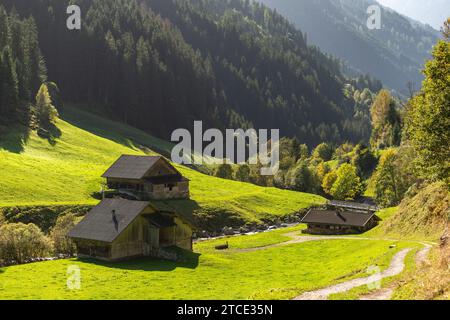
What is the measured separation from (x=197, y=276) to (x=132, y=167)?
55.3m

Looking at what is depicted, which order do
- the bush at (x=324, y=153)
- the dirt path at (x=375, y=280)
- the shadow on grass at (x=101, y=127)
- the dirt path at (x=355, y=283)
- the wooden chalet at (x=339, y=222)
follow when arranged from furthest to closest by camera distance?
the bush at (x=324, y=153)
the shadow on grass at (x=101, y=127)
the wooden chalet at (x=339, y=222)
the dirt path at (x=355, y=283)
the dirt path at (x=375, y=280)

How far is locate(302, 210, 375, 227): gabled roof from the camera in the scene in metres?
94.6

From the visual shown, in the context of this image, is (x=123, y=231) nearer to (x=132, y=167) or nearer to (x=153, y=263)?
(x=153, y=263)

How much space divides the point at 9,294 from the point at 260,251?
1658 inches

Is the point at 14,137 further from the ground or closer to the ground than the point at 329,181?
further from the ground

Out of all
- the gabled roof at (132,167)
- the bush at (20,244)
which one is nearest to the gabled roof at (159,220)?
the bush at (20,244)

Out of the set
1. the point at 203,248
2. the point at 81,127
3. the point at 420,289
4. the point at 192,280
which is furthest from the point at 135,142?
the point at 420,289

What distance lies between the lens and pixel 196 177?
127 meters

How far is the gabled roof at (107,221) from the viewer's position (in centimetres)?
6025

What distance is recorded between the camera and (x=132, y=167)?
10356 cm

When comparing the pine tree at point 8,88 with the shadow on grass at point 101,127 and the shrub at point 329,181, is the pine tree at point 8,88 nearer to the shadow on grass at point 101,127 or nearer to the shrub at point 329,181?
the shadow on grass at point 101,127

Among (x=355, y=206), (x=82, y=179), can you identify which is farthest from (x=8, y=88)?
(x=355, y=206)

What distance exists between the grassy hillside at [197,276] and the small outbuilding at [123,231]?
2.24m
